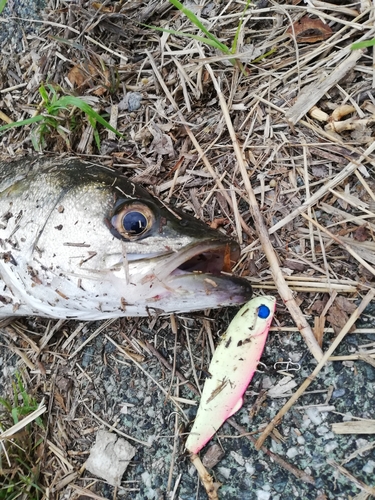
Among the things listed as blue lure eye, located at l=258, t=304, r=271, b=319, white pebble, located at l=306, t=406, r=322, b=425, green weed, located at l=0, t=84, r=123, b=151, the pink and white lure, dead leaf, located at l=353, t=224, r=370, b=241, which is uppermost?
green weed, located at l=0, t=84, r=123, b=151

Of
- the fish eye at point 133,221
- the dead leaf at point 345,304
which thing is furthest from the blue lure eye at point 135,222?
the dead leaf at point 345,304

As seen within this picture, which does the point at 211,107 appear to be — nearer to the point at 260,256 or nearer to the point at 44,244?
the point at 260,256

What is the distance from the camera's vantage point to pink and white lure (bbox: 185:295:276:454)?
229cm

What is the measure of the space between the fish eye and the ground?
1.66 ft

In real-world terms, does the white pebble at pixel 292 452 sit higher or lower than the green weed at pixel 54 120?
lower

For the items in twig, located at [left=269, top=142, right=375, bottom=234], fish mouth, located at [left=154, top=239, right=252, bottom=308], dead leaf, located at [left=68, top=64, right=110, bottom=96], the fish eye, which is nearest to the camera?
fish mouth, located at [left=154, top=239, right=252, bottom=308]

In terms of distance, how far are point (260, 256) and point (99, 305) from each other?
905 millimetres

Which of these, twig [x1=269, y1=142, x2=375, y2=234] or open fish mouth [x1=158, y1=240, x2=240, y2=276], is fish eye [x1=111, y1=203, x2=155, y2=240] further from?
twig [x1=269, y1=142, x2=375, y2=234]

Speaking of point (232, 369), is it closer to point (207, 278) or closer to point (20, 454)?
point (207, 278)

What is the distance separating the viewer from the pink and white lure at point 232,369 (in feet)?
7.52

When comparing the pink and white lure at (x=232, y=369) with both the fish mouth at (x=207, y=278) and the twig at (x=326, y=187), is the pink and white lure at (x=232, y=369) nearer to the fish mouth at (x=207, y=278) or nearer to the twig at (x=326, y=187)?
the fish mouth at (x=207, y=278)

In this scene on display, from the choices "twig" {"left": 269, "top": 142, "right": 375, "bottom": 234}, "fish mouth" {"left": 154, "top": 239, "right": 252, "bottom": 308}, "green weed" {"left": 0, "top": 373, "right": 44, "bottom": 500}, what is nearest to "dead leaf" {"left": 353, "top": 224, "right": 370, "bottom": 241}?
"twig" {"left": 269, "top": 142, "right": 375, "bottom": 234}

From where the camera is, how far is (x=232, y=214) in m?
2.56

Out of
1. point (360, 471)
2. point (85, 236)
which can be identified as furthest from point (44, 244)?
point (360, 471)
